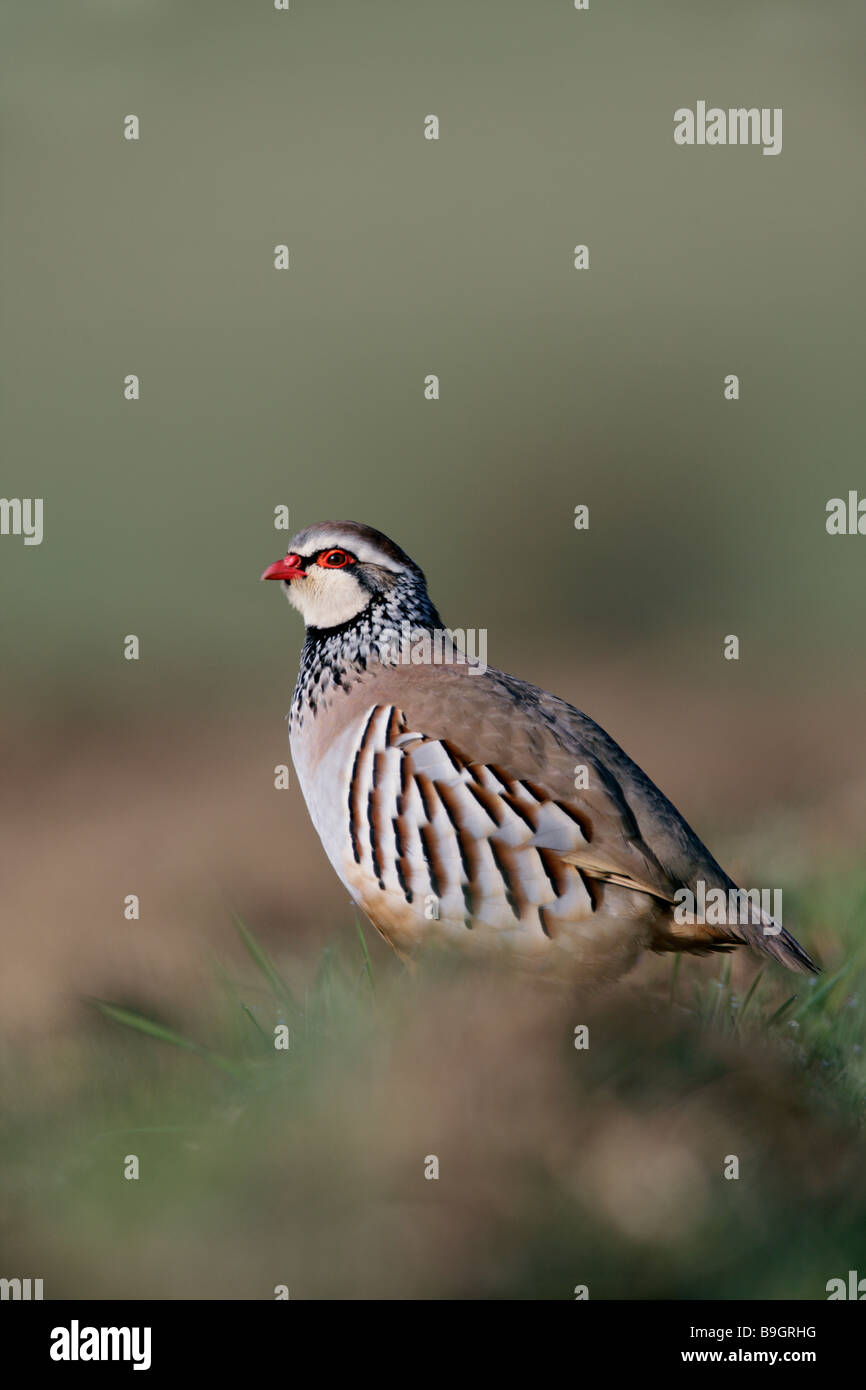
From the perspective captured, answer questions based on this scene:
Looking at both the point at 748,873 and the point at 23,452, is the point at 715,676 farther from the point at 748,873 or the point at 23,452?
the point at 748,873

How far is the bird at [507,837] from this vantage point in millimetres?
5145

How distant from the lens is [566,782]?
530cm

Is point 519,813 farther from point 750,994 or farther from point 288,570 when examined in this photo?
point 288,570

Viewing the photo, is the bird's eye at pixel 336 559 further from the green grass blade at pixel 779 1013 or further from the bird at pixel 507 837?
Result: the green grass blade at pixel 779 1013

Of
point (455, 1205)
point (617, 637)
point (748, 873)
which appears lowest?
point (455, 1205)

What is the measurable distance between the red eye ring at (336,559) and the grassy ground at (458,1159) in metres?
2.03

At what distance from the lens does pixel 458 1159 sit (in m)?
3.84

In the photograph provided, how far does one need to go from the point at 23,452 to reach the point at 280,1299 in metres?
25.7

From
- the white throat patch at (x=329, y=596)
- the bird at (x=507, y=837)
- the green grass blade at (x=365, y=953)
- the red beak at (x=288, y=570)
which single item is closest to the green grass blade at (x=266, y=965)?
the green grass blade at (x=365, y=953)

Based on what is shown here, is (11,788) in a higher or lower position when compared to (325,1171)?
higher

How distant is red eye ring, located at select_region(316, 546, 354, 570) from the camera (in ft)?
20.1
